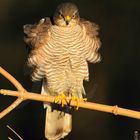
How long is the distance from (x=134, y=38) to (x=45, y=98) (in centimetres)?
239

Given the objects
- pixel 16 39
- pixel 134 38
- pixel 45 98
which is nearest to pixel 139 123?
pixel 134 38

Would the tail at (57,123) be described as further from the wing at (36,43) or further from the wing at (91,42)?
the wing at (91,42)

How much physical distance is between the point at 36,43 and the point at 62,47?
6.4 inches

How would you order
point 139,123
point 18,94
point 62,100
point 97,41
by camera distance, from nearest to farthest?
point 18,94, point 62,100, point 97,41, point 139,123

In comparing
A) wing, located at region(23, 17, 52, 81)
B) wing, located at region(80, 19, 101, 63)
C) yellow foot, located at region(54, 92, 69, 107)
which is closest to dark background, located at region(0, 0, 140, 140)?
wing, located at region(80, 19, 101, 63)

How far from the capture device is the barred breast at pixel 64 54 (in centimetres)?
406

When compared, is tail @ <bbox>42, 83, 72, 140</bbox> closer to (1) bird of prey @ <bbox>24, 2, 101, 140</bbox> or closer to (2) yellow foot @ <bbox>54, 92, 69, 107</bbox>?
(1) bird of prey @ <bbox>24, 2, 101, 140</bbox>

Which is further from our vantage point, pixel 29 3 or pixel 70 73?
pixel 29 3

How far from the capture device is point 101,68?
5637 millimetres

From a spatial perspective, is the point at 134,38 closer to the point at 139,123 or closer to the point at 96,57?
the point at 139,123

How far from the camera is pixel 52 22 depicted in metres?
4.18

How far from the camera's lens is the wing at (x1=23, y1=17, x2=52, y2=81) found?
4078mm

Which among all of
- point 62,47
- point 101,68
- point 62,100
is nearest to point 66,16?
point 62,47

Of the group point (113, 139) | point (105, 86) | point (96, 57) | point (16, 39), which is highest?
point (96, 57)
